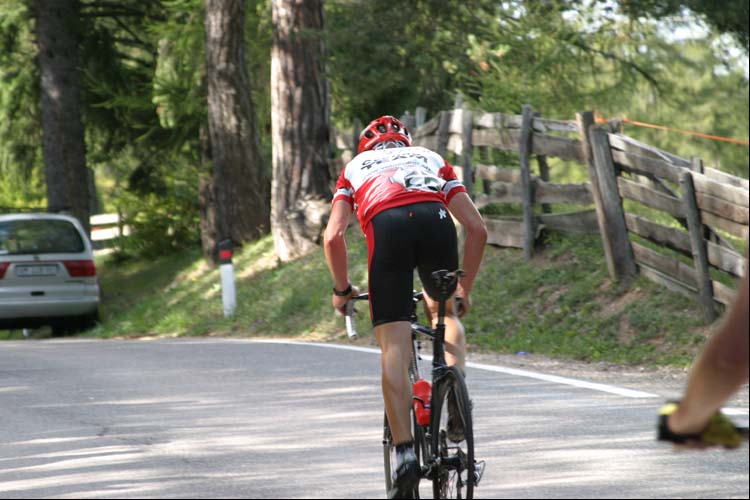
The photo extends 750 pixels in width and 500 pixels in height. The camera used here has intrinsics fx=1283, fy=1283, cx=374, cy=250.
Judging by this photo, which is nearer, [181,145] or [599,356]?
[599,356]

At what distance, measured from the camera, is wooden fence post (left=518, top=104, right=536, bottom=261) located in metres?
15.0

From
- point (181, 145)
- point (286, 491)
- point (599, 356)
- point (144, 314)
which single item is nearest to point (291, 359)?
point (599, 356)

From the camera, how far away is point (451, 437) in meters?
5.46

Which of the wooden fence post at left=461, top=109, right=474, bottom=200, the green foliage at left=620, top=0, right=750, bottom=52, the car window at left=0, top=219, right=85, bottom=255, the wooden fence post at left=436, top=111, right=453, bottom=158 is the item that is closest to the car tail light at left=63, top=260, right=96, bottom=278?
the car window at left=0, top=219, right=85, bottom=255

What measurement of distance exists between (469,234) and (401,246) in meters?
0.46

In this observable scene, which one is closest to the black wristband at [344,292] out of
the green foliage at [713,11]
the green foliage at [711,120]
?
the green foliage at [713,11]

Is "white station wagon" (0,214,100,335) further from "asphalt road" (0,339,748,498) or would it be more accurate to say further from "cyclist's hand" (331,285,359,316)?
"cyclist's hand" (331,285,359,316)

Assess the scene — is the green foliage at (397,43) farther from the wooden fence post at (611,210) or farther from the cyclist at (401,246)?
the cyclist at (401,246)

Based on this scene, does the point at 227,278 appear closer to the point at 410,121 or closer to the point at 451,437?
the point at 410,121

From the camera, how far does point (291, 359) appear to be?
1195cm

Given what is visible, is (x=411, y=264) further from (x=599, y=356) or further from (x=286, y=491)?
(x=599, y=356)

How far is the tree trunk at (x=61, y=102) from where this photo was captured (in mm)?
26312

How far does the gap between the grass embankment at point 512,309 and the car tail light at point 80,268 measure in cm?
169

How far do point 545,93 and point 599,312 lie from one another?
7692 mm
